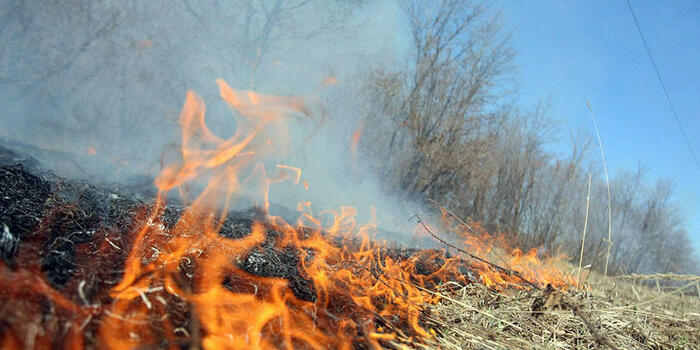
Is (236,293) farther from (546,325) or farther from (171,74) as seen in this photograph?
(171,74)

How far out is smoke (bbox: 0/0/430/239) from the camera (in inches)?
261

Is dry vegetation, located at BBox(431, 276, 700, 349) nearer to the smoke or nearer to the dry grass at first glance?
the dry grass

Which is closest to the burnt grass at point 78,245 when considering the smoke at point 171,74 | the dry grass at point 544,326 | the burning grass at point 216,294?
the burning grass at point 216,294

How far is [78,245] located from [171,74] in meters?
7.44

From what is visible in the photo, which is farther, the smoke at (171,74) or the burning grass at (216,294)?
the smoke at (171,74)

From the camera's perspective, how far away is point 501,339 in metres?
1.99

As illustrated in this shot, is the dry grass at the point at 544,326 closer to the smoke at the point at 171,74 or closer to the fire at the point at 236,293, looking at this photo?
the fire at the point at 236,293

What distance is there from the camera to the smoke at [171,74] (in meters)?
6.64

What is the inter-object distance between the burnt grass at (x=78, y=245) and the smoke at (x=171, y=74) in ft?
8.36

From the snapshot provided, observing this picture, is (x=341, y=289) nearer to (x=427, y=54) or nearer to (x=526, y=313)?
(x=526, y=313)

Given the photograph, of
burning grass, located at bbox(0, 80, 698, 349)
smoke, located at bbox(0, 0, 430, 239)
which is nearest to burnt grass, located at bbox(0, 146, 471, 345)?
burning grass, located at bbox(0, 80, 698, 349)

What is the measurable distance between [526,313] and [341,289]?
1176 millimetres

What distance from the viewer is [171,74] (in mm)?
8266

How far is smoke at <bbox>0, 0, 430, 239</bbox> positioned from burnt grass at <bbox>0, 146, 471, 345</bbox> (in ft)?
8.36
